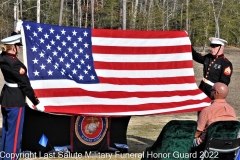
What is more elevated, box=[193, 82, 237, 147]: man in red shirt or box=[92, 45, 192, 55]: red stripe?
box=[92, 45, 192, 55]: red stripe

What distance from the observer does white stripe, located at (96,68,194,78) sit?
22.7 feet

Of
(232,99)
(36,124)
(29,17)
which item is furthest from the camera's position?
(29,17)

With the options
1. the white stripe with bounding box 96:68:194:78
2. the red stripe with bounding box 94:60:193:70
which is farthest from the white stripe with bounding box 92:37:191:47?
the white stripe with bounding box 96:68:194:78

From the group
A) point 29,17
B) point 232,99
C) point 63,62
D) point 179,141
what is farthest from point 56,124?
point 29,17

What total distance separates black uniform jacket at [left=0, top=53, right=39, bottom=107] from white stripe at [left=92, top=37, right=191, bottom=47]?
146cm

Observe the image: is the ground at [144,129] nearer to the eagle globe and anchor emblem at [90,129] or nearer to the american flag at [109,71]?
the eagle globe and anchor emblem at [90,129]

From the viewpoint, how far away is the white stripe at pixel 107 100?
20.9 feet

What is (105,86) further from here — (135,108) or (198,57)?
(198,57)

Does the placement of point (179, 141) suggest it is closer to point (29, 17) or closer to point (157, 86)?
point (157, 86)

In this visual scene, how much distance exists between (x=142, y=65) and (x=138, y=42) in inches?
13.1

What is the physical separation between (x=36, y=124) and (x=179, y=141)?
2.33 m

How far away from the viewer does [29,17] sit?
171 feet

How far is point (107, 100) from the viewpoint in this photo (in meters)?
6.62

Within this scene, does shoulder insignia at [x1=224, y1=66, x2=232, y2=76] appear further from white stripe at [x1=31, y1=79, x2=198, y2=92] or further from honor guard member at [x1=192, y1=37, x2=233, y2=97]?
white stripe at [x1=31, y1=79, x2=198, y2=92]
